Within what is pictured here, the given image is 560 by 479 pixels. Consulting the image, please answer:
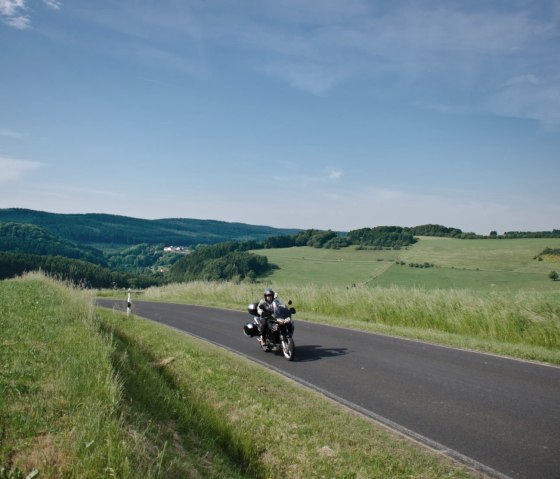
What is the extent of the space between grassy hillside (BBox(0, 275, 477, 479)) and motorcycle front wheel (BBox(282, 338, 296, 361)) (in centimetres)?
213

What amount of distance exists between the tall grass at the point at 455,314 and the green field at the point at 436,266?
10.2 m

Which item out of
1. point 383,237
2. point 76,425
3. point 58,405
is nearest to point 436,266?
point 383,237

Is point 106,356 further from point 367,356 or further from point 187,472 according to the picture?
point 367,356

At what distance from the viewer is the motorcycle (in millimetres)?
11750

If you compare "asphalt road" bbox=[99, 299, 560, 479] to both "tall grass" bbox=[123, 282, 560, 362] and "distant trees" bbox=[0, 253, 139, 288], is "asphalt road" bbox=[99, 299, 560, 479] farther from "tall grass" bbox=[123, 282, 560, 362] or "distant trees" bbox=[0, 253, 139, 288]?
"distant trees" bbox=[0, 253, 139, 288]

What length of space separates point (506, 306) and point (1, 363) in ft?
45.9

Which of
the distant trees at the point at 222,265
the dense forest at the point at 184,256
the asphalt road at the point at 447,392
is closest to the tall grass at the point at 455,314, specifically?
the asphalt road at the point at 447,392

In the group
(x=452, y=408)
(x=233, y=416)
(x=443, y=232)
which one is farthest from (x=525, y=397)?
(x=443, y=232)

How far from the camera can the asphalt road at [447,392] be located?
589 cm

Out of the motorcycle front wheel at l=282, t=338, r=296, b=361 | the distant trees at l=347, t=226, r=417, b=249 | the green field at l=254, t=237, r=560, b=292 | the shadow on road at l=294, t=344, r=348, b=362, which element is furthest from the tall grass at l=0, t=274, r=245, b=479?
the distant trees at l=347, t=226, r=417, b=249

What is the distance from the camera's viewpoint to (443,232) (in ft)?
235

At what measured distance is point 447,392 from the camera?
330 inches

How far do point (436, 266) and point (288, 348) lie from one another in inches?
1497

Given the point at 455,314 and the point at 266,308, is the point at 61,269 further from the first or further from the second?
the point at 455,314
